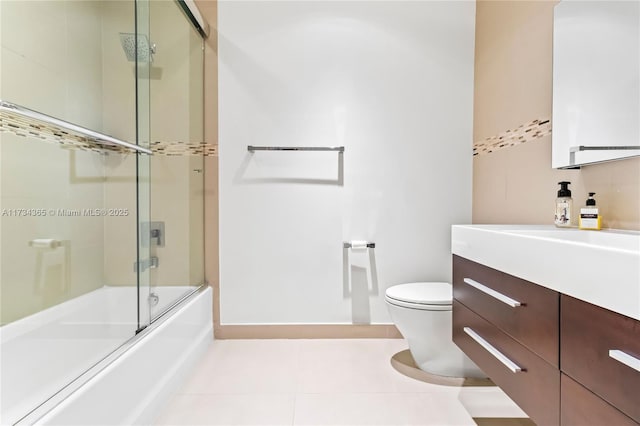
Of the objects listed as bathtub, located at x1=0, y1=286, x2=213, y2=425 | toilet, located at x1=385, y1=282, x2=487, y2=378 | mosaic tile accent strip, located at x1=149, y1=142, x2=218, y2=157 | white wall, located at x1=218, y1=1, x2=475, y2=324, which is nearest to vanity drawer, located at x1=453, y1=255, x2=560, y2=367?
toilet, located at x1=385, y1=282, x2=487, y2=378

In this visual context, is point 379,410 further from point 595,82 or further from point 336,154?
point 595,82

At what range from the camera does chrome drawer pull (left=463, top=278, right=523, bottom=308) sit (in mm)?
951

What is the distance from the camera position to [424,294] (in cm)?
169

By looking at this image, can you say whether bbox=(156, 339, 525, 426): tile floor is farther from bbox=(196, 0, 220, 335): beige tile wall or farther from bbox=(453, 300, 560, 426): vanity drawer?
bbox=(196, 0, 220, 335): beige tile wall

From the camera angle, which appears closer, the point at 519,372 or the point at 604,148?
the point at 519,372

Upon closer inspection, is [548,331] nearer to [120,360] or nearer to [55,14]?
[120,360]

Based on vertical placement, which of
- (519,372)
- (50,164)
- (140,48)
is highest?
(140,48)

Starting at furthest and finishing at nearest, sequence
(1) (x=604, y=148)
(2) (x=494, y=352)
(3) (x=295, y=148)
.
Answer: (3) (x=295, y=148) → (1) (x=604, y=148) → (2) (x=494, y=352)

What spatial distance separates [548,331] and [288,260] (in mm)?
1500

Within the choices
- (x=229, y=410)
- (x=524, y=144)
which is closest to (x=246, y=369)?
(x=229, y=410)

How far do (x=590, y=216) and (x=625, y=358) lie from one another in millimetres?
757

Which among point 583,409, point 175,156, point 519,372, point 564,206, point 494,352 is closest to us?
point 583,409

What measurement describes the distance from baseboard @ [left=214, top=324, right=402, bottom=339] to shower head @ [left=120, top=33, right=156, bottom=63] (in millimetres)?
1593

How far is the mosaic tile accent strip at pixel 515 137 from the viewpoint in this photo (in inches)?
59.8
